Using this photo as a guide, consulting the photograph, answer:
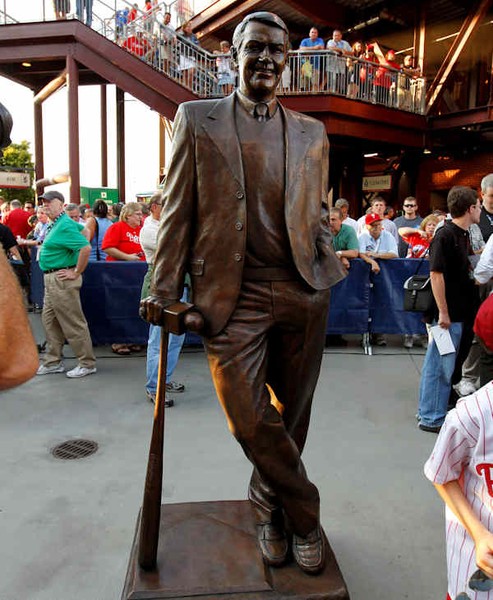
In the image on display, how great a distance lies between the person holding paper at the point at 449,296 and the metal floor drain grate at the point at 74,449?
2780 mm

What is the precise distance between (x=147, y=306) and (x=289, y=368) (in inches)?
28.0

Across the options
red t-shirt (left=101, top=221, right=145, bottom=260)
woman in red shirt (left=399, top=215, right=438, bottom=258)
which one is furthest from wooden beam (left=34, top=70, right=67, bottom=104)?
woman in red shirt (left=399, top=215, right=438, bottom=258)

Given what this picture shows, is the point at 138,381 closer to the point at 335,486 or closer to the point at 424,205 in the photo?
the point at 335,486

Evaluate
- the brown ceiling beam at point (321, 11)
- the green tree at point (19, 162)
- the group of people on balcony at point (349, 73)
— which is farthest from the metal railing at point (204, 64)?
the green tree at point (19, 162)

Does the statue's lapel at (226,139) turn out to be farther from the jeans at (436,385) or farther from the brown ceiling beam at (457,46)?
the brown ceiling beam at (457,46)

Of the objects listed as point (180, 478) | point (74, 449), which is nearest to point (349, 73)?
point (74, 449)

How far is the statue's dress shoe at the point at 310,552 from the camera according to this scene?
247 centimetres

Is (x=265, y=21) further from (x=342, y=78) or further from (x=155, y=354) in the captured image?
(x=342, y=78)

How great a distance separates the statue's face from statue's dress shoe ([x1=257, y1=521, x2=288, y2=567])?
1998 millimetres

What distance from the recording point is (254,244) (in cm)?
239

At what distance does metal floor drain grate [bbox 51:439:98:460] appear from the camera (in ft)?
13.6

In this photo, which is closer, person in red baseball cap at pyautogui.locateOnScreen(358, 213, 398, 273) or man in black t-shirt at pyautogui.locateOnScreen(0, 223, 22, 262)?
man in black t-shirt at pyautogui.locateOnScreen(0, 223, 22, 262)

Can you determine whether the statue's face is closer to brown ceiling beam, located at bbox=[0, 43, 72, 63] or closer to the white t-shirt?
the white t-shirt

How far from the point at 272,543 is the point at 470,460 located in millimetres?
1226
